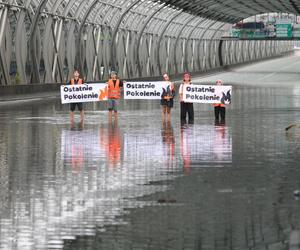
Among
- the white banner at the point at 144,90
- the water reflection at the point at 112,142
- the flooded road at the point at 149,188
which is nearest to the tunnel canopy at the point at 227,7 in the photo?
the white banner at the point at 144,90

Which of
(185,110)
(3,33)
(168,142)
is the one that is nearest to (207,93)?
(185,110)

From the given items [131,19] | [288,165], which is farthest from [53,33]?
[288,165]

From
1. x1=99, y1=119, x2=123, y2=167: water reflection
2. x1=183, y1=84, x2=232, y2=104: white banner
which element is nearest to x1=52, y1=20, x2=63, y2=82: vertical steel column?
x1=183, y1=84, x2=232, y2=104: white banner

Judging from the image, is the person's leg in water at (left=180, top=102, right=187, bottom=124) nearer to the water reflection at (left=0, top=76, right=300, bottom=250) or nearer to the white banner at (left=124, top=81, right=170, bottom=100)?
the white banner at (left=124, top=81, right=170, bottom=100)

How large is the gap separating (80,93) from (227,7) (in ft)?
235

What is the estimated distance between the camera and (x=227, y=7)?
10275cm

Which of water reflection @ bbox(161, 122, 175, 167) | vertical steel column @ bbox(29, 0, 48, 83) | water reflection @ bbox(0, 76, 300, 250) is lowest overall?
water reflection @ bbox(0, 76, 300, 250)

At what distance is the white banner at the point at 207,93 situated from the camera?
29609 mm

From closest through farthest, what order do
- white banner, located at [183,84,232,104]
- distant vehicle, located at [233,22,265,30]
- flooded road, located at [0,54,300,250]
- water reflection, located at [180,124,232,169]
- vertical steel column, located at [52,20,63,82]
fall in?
flooded road, located at [0,54,300,250]
water reflection, located at [180,124,232,169]
white banner, located at [183,84,232,104]
vertical steel column, located at [52,20,63,82]
distant vehicle, located at [233,22,265,30]

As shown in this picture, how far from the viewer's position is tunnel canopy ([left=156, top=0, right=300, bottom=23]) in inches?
3466

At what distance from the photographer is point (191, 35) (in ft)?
380

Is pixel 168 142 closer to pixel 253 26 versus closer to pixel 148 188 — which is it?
pixel 148 188

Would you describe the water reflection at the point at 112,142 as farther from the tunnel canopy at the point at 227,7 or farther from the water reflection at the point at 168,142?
the tunnel canopy at the point at 227,7

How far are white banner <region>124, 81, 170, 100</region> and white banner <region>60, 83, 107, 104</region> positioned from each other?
144 cm
